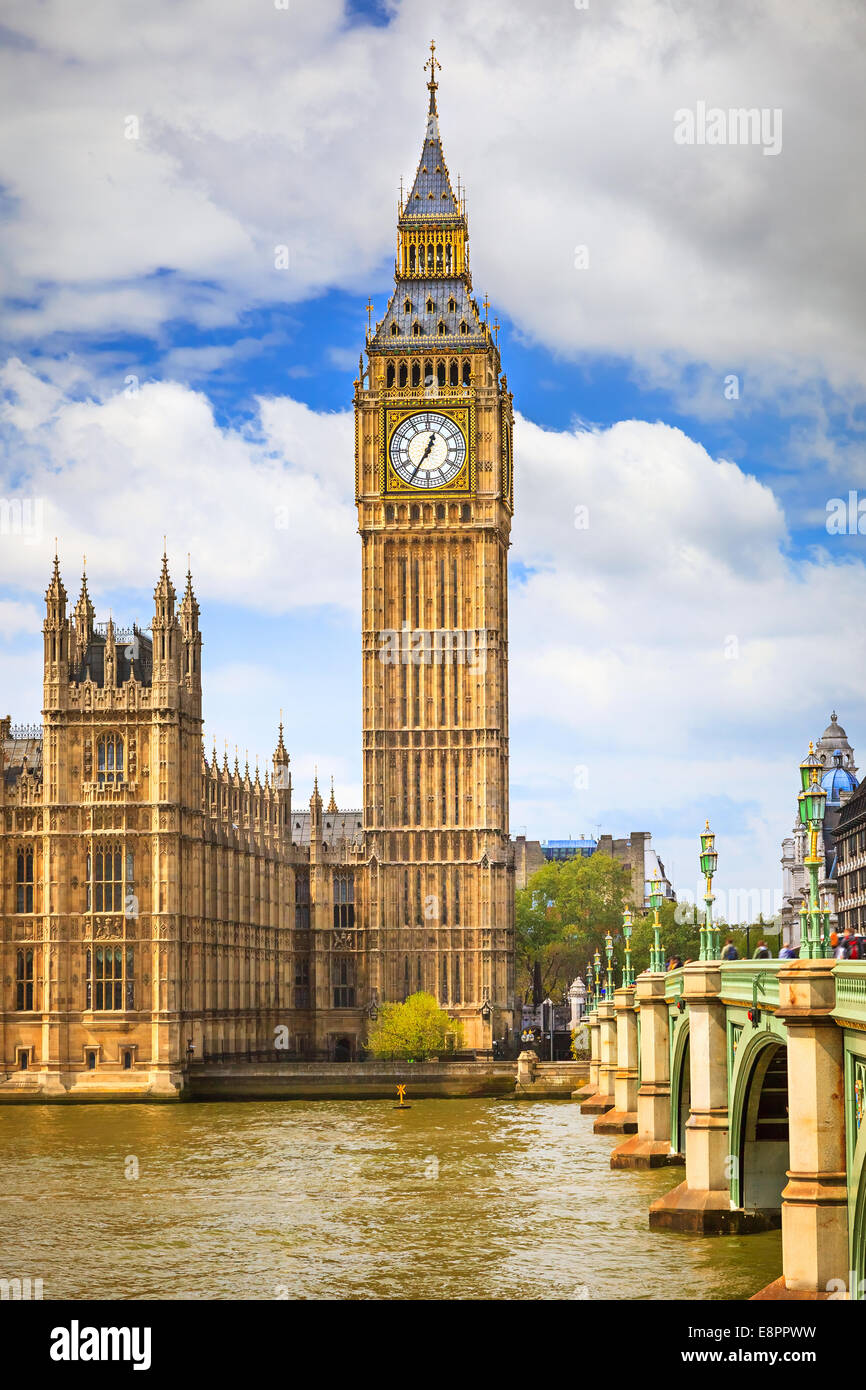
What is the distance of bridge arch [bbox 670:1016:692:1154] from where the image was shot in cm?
4956

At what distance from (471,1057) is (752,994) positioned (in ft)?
256

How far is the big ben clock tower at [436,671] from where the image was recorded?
119 meters

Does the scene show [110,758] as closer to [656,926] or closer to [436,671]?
[436,671]

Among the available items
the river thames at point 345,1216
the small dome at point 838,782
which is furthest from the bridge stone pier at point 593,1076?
the small dome at point 838,782

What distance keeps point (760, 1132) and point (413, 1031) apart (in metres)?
69.7

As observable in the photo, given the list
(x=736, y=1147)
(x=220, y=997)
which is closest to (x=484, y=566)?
(x=220, y=997)

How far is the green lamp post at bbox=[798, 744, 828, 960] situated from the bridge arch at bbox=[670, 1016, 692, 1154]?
20.0m

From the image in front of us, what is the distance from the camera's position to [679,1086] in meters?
52.2

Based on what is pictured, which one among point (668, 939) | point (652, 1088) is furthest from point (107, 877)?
point (668, 939)

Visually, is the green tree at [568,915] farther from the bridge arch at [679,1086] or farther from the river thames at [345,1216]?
the bridge arch at [679,1086]

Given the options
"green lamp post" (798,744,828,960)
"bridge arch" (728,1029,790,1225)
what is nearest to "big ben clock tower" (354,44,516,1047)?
"bridge arch" (728,1029,790,1225)

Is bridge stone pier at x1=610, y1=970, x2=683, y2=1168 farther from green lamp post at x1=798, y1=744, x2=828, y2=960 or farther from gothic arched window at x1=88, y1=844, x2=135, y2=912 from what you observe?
gothic arched window at x1=88, y1=844, x2=135, y2=912

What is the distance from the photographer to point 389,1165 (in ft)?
192

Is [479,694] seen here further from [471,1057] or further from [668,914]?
[668,914]
